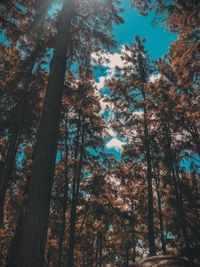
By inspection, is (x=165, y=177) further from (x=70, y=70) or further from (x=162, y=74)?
(x=70, y=70)

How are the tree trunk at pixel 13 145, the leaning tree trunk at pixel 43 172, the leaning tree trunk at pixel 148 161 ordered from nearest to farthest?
the leaning tree trunk at pixel 43 172
the tree trunk at pixel 13 145
the leaning tree trunk at pixel 148 161

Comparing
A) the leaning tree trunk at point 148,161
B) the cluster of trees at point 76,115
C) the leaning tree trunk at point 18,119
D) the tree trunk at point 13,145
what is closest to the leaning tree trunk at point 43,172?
the cluster of trees at point 76,115

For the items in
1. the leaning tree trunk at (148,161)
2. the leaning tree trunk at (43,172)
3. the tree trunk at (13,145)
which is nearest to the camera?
the leaning tree trunk at (43,172)

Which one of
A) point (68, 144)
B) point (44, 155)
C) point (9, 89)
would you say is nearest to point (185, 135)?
point (68, 144)

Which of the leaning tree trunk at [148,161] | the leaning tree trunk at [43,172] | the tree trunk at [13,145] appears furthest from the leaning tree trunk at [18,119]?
the leaning tree trunk at [148,161]

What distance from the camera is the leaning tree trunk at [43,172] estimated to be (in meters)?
5.12

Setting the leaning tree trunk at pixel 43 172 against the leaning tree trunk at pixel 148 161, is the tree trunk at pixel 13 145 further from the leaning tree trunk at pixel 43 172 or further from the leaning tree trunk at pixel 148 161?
the leaning tree trunk at pixel 148 161

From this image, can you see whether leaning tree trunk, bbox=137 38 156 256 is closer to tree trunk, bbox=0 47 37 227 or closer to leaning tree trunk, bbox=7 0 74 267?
tree trunk, bbox=0 47 37 227

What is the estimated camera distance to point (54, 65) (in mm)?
7473

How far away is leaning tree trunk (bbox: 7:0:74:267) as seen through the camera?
16.8ft

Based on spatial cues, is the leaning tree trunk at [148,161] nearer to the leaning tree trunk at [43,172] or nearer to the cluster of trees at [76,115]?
the cluster of trees at [76,115]

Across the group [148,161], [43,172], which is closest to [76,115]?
[148,161]

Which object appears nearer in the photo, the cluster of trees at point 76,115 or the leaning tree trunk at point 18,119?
the cluster of trees at point 76,115

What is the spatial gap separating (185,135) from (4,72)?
11961 millimetres
